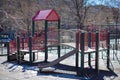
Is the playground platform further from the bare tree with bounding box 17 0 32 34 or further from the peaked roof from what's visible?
the bare tree with bounding box 17 0 32 34

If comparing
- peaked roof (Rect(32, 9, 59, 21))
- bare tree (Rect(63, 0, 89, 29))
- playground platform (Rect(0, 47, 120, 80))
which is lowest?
playground platform (Rect(0, 47, 120, 80))

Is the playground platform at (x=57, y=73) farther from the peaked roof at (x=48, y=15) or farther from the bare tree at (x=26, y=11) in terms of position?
the bare tree at (x=26, y=11)

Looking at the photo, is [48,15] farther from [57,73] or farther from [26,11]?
[26,11]

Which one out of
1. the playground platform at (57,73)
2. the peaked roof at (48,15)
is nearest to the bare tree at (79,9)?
the peaked roof at (48,15)

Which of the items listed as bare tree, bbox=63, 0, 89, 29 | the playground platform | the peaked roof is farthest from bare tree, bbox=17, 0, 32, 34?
the playground platform

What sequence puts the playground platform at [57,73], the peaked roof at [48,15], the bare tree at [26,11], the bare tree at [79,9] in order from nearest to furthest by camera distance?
the playground platform at [57,73]
the peaked roof at [48,15]
the bare tree at [79,9]
the bare tree at [26,11]

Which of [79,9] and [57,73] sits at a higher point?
[79,9]

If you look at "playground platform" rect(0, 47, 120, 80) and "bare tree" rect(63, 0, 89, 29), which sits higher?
"bare tree" rect(63, 0, 89, 29)

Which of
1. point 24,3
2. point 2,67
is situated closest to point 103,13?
point 24,3

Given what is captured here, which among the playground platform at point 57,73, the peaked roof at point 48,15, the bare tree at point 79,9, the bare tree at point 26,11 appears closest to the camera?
the playground platform at point 57,73

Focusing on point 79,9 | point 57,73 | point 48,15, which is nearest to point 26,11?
point 79,9

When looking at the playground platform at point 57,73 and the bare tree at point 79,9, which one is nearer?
the playground platform at point 57,73

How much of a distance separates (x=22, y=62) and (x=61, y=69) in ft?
10.8

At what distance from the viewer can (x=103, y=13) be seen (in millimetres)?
39719
